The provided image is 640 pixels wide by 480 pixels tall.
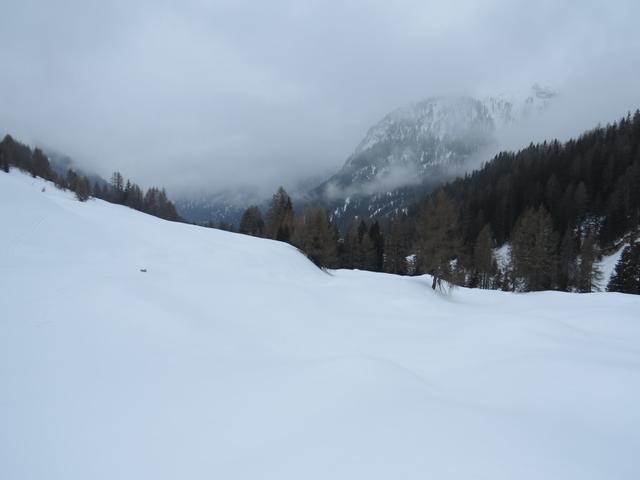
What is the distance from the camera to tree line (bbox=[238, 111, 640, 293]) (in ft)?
83.4

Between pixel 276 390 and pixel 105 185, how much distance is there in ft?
389

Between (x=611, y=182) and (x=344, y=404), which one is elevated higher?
(x=611, y=182)

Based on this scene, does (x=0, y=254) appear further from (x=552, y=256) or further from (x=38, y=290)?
(x=552, y=256)

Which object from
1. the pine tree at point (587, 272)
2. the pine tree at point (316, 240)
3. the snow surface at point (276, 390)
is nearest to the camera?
the snow surface at point (276, 390)

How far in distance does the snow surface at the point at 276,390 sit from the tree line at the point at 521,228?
55.6 ft

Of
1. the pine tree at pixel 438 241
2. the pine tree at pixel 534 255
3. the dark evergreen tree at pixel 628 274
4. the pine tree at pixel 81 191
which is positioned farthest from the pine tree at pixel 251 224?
the dark evergreen tree at pixel 628 274

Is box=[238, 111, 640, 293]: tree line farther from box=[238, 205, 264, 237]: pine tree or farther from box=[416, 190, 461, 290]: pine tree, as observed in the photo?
box=[238, 205, 264, 237]: pine tree

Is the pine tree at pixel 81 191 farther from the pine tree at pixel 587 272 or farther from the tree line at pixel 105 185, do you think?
the pine tree at pixel 587 272

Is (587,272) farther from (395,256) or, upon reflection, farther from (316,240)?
(316,240)

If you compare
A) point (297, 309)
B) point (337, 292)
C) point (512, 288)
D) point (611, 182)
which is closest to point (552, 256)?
point (512, 288)

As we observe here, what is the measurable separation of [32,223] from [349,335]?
1371cm

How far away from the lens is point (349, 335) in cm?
845

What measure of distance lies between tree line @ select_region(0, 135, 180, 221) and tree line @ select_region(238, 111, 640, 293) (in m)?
53.8

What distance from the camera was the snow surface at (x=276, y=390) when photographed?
3211 mm
